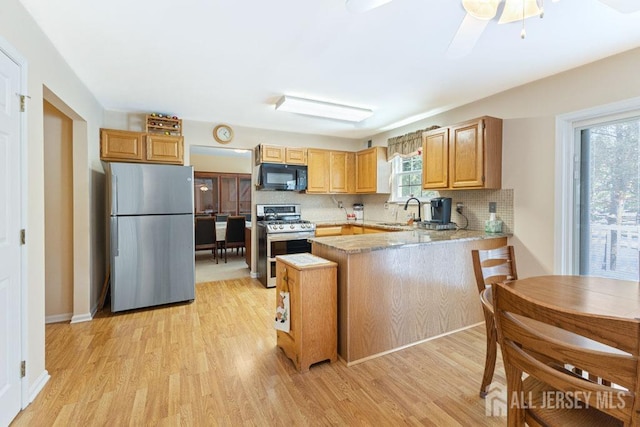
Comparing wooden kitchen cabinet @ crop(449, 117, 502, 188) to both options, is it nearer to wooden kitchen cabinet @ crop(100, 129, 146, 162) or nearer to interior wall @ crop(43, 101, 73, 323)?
wooden kitchen cabinet @ crop(100, 129, 146, 162)

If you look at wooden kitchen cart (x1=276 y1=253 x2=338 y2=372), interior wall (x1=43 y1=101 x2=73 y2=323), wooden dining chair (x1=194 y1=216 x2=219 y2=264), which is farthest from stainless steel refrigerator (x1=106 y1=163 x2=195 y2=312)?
wooden dining chair (x1=194 y1=216 x2=219 y2=264)

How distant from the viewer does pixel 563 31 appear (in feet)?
6.57

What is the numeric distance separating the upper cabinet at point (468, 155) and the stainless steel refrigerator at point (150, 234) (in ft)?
9.90

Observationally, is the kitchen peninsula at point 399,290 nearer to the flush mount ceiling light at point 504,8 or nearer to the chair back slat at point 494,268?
the chair back slat at point 494,268

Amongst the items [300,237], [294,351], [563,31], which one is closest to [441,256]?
[294,351]

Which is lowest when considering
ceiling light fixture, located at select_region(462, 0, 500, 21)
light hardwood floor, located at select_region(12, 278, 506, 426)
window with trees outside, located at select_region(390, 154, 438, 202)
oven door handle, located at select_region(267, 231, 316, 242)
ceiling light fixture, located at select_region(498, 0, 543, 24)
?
light hardwood floor, located at select_region(12, 278, 506, 426)

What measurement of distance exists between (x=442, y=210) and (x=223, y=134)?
128 inches

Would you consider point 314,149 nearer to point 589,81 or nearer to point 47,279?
point 589,81

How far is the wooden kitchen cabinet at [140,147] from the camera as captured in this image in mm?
3436

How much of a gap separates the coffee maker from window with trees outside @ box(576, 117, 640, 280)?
45.9 inches

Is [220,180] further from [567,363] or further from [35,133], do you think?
[567,363]

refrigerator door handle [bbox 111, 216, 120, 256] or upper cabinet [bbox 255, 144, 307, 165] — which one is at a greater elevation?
upper cabinet [bbox 255, 144, 307, 165]

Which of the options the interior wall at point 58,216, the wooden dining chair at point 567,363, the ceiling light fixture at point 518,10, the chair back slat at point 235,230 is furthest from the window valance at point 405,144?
the interior wall at point 58,216

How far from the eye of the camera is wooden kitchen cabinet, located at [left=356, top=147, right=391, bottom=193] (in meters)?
4.65
